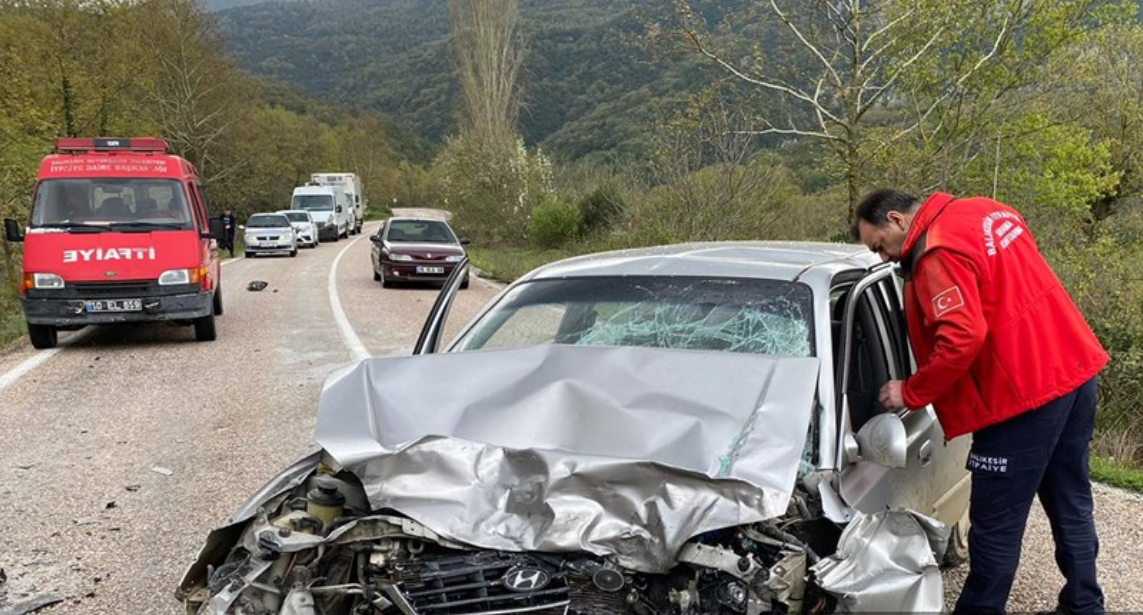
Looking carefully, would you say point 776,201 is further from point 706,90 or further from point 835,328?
point 835,328

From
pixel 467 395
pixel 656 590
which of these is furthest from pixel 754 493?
pixel 467 395

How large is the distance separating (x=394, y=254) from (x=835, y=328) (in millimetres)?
15812

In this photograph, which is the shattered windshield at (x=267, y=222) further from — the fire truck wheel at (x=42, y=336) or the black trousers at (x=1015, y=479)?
the black trousers at (x=1015, y=479)

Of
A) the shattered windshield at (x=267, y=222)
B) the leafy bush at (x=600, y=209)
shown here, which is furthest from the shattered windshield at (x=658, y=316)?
the shattered windshield at (x=267, y=222)

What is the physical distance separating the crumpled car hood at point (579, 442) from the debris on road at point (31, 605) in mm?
1797

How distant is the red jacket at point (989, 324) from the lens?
9.75 feet

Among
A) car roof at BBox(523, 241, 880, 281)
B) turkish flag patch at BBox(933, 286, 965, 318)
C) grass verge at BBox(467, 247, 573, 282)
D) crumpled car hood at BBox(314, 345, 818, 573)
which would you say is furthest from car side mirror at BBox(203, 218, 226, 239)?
turkish flag patch at BBox(933, 286, 965, 318)

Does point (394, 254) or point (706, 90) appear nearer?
point (706, 90)

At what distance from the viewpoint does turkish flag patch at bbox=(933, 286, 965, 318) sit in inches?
117

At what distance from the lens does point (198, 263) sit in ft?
35.3

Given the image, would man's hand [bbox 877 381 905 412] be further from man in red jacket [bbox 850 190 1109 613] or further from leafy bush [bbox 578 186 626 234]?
leafy bush [bbox 578 186 626 234]

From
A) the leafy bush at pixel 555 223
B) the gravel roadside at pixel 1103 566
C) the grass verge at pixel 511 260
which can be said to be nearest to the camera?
the gravel roadside at pixel 1103 566

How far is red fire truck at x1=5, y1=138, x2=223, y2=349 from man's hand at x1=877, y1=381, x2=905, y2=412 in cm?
952

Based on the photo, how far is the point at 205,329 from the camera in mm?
11141
